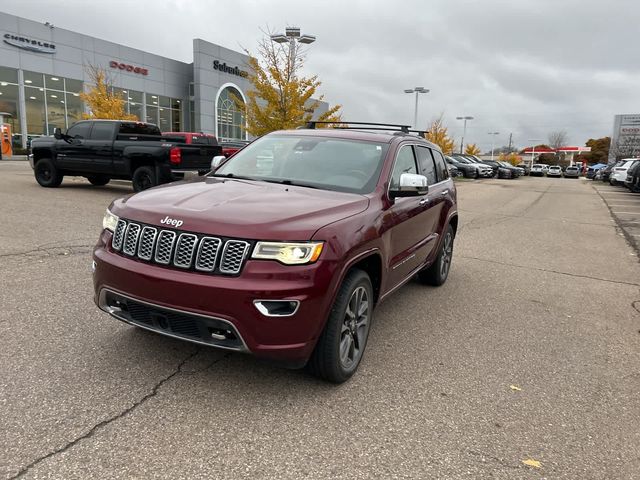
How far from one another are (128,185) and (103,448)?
1386 cm

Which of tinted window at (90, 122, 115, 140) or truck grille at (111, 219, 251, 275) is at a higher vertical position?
tinted window at (90, 122, 115, 140)

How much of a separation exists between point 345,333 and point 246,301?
87 centimetres

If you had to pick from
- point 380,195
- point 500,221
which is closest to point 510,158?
point 500,221

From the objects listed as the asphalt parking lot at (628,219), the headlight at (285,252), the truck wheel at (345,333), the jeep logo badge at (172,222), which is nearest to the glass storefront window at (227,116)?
the asphalt parking lot at (628,219)

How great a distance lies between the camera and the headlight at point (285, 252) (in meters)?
2.83

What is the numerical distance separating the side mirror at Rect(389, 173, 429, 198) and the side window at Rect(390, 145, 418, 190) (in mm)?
108

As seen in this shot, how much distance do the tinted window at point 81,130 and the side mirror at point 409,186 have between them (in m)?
10.7

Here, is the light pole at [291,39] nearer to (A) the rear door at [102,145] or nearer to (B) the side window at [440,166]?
(A) the rear door at [102,145]

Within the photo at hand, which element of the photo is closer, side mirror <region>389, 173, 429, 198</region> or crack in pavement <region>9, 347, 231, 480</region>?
crack in pavement <region>9, 347, 231, 480</region>

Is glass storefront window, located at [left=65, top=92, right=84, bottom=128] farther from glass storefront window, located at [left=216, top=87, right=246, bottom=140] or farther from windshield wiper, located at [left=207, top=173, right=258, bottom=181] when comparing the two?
windshield wiper, located at [left=207, top=173, right=258, bottom=181]

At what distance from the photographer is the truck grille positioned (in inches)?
112

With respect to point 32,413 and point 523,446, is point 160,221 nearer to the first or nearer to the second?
point 32,413

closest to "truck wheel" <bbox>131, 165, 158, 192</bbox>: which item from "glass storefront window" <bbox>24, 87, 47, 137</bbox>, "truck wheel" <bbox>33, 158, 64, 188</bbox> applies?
"truck wheel" <bbox>33, 158, 64, 188</bbox>

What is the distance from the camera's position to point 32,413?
2.81 m
